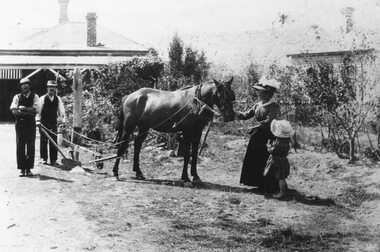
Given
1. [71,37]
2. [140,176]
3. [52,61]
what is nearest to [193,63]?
[52,61]

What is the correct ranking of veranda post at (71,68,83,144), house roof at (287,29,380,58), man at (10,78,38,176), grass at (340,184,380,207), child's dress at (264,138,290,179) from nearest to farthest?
1. grass at (340,184,380,207)
2. child's dress at (264,138,290,179)
3. man at (10,78,38,176)
4. house roof at (287,29,380,58)
5. veranda post at (71,68,83,144)

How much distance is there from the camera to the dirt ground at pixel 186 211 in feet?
16.3

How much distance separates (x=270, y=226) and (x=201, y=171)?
417 centimetres

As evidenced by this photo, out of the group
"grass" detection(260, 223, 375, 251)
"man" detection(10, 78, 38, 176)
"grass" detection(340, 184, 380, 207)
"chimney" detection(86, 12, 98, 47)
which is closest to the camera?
"grass" detection(260, 223, 375, 251)

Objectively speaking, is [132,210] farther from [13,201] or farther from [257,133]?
[257,133]

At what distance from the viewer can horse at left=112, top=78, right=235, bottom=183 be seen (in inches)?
305

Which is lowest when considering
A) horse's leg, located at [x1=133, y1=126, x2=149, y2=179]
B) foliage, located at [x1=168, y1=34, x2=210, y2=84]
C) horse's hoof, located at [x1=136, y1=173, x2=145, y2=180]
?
horse's hoof, located at [x1=136, y1=173, x2=145, y2=180]

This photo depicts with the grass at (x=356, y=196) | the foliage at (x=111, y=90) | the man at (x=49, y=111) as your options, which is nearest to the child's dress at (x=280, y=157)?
the grass at (x=356, y=196)

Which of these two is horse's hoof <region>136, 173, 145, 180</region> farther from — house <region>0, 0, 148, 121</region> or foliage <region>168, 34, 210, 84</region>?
foliage <region>168, 34, 210, 84</region>

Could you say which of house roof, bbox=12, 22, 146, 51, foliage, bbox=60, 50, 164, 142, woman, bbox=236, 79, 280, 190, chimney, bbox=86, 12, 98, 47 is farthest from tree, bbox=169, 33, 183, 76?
woman, bbox=236, 79, 280, 190

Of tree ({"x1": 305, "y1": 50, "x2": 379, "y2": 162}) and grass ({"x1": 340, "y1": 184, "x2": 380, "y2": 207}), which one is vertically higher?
tree ({"x1": 305, "y1": 50, "x2": 379, "y2": 162})

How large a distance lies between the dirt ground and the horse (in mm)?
727

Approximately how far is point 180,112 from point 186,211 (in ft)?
8.19

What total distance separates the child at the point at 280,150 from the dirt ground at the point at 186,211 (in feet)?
1.30
